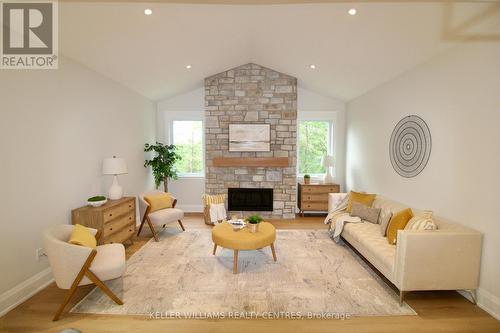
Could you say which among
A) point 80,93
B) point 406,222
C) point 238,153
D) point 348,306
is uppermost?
point 80,93

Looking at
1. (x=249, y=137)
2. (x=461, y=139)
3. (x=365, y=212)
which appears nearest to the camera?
(x=461, y=139)

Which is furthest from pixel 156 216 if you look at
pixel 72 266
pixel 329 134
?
pixel 329 134

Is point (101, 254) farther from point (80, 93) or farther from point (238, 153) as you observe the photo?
point (238, 153)

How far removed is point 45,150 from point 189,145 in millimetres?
4017

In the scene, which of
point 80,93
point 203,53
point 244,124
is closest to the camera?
point 80,93

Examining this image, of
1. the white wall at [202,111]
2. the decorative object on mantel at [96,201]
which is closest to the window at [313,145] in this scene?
the white wall at [202,111]

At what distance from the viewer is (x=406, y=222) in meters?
3.57

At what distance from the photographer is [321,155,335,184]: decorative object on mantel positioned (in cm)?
664

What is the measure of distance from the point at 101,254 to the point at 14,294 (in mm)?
905

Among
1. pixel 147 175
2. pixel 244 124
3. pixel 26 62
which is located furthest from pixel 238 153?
pixel 26 62

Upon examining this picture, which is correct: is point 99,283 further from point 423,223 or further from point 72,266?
point 423,223

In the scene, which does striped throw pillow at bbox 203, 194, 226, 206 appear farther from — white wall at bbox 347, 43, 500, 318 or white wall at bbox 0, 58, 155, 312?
white wall at bbox 347, 43, 500, 318

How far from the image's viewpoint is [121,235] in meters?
4.24

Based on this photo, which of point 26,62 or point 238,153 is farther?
point 238,153
